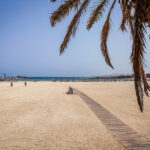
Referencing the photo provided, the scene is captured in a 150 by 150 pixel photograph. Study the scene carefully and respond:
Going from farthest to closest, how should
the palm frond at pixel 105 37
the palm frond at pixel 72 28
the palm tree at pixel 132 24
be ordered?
the palm frond at pixel 105 37 → the palm frond at pixel 72 28 → the palm tree at pixel 132 24

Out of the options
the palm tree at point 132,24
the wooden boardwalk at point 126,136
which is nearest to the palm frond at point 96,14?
the palm tree at point 132,24

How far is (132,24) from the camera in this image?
12.6 feet

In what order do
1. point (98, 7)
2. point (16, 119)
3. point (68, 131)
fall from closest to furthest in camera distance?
point (68, 131) < point (98, 7) < point (16, 119)

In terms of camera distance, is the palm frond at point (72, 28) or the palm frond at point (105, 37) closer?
the palm frond at point (72, 28)

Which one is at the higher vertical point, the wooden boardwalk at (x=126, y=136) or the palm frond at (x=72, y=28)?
the palm frond at (x=72, y=28)

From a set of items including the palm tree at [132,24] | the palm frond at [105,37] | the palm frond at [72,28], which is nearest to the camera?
the palm tree at [132,24]

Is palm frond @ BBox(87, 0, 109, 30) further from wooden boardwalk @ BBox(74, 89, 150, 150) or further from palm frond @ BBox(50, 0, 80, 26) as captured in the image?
wooden boardwalk @ BBox(74, 89, 150, 150)

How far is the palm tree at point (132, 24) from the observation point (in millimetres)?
2354

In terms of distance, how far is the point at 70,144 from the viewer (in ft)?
10.5

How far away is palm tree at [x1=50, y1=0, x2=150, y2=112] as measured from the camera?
2354 millimetres

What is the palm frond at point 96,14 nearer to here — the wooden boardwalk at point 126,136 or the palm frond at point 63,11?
the palm frond at point 63,11

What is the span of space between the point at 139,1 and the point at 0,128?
17.0ft

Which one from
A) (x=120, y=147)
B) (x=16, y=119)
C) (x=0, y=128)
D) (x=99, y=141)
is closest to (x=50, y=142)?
(x=99, y=141)

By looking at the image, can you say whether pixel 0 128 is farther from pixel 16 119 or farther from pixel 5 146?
pixel 5 146
